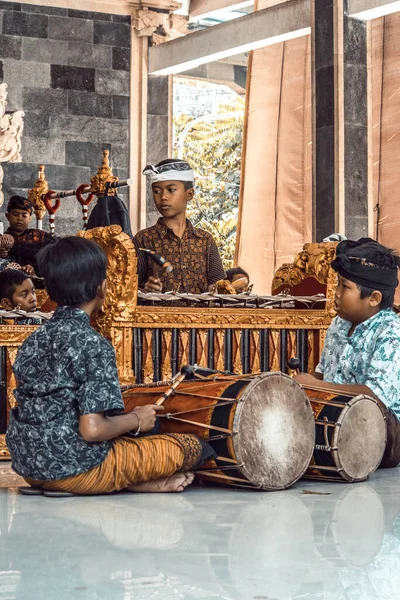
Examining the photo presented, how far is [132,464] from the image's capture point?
3.80 meters

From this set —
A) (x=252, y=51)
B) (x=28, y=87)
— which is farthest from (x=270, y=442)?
(x=252, y=51)

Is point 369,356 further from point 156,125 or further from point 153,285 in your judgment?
point 156,125

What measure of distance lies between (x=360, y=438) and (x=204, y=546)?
142 cm

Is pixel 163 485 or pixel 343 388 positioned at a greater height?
pixel 343 388

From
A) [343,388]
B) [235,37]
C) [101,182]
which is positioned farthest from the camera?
[235,37]

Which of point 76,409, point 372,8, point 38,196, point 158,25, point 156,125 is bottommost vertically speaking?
point 76,409

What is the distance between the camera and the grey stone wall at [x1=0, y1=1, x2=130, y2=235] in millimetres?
10898

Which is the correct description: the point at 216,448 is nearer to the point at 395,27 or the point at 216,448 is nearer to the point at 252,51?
the point at 395,27

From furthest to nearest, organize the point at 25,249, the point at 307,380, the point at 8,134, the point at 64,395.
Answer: the point at 8,134 < the point at 25,249 < the point at 307,380 < the point at 64,395

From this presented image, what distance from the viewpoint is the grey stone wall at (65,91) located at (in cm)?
1090

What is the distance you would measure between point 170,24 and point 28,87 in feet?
6.32

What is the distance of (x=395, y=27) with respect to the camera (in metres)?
9.92

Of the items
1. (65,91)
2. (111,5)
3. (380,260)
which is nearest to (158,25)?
(111,5)

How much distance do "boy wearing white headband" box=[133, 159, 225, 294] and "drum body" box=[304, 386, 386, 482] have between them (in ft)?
5.68
